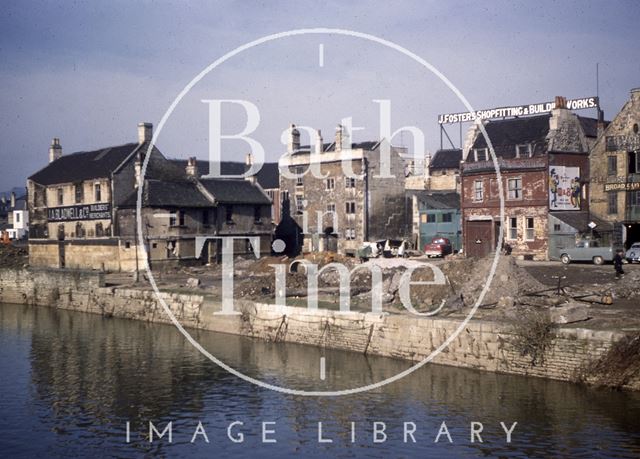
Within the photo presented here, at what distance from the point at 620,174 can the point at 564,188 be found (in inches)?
152

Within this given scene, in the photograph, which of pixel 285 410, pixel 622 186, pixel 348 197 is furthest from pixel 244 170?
pixel 285 410

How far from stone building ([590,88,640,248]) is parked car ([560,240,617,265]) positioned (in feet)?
12.8

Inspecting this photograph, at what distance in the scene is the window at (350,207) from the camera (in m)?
65.2

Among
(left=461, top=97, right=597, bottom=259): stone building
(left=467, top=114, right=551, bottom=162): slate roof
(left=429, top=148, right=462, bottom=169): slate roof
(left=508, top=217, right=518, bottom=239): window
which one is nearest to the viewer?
(left=461, top=97, right=597, bottom=259): stone building

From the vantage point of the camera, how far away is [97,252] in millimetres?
57438

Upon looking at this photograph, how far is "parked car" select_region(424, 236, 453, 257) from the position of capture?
55.8 meters

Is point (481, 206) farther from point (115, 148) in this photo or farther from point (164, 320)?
point (115, 148)

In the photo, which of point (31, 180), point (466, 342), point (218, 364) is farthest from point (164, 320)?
point (31, 180)

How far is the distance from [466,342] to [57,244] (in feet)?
144

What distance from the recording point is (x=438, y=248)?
5584 cm

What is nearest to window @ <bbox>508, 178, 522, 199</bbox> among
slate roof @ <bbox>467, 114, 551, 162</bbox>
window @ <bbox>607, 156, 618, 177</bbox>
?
slate roof @ <bbox>467, 114, 551, 162</bbox>

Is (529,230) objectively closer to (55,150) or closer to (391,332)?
(391,332)

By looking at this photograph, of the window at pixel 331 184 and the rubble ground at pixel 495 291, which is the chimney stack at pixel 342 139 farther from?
the rubble ground at pixel 495 291

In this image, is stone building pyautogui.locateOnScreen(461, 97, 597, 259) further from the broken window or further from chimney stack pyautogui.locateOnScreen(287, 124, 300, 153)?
chimney stack pyautogui.locateOnScreen(287, 124, 300, 153)
